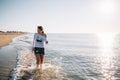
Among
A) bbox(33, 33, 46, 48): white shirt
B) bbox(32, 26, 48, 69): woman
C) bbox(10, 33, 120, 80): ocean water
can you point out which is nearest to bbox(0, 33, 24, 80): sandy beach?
bbox(10, 33, 120, 80): ocean water

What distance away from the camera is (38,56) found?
1047 cm

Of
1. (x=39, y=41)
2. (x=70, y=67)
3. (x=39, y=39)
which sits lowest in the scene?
(x=70, y=67)

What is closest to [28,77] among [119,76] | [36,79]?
[36,79]

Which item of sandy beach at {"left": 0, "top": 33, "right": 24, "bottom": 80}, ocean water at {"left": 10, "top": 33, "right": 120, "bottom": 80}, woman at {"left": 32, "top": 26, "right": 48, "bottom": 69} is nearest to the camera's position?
sandy beach at {"left": 0, "top": 33, "right": 24, "bottom": 80}

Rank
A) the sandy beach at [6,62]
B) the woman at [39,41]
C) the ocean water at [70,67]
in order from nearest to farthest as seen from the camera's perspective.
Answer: the sandy beach at [6,62] → the ocean water at [70,67] → the woman at [39,41]

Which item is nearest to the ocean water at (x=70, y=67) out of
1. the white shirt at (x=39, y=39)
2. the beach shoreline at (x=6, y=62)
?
the beach shoreline at (x=6, y=62)

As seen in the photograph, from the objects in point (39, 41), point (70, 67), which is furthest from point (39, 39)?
point (70, 67)

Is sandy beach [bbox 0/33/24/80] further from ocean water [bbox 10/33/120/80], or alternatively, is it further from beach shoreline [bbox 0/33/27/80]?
ocean water [bbox 10/33/120/80]

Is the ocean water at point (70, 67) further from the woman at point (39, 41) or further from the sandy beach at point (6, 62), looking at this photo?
the woman at point (39, 41)

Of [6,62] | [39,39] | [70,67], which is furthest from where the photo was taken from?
[70,67]

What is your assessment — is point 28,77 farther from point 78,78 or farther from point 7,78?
point 78,78

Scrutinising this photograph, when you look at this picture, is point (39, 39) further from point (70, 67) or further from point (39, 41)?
point (70, 67)

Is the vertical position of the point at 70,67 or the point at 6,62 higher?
the point at 6,62

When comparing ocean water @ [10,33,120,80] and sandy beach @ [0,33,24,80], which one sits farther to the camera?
ocean water @ [10,33,120,80]
